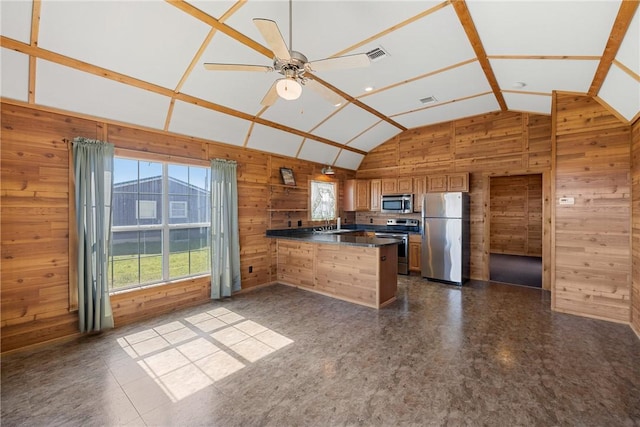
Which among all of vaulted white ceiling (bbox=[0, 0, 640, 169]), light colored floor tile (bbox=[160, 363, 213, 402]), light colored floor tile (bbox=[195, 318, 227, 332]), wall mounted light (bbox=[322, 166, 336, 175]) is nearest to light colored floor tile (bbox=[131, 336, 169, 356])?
light colored floor tile (bbox=[195, 318, 227, 332])

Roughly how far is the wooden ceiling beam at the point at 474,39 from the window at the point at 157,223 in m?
3.92

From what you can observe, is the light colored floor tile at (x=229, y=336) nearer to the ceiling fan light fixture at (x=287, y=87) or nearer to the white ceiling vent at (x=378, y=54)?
the ceiling fan light fixture at (x=287, y=87)

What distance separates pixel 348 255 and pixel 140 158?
3269 millimetres

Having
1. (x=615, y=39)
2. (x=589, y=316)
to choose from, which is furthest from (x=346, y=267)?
(x=615, y=39)

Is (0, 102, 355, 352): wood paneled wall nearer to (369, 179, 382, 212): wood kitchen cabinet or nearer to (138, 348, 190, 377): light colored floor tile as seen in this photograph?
(138, 348, 190, 377): light colored floor tile

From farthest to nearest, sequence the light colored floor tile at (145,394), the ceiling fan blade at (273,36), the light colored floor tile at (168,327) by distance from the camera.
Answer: the light colored floor tile at (168,327) → the light colored floor tile at (145,394) → the ceiling fan blade at (273,36)

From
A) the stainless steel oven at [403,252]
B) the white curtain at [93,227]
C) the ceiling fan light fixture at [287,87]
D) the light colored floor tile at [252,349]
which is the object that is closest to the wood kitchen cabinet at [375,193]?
the stainless steel oven at [403,252]

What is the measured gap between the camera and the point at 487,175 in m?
5.61

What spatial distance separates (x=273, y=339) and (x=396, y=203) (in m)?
4.37

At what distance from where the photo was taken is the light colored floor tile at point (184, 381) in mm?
2236

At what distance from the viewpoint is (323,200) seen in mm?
6816

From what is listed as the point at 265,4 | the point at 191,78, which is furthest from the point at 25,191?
the point at 265,4

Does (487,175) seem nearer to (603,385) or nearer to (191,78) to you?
(603,385)

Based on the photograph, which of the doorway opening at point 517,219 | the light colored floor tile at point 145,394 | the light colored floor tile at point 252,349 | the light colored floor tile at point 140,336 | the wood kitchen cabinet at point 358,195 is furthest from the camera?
the doorway opening at point 517,219
